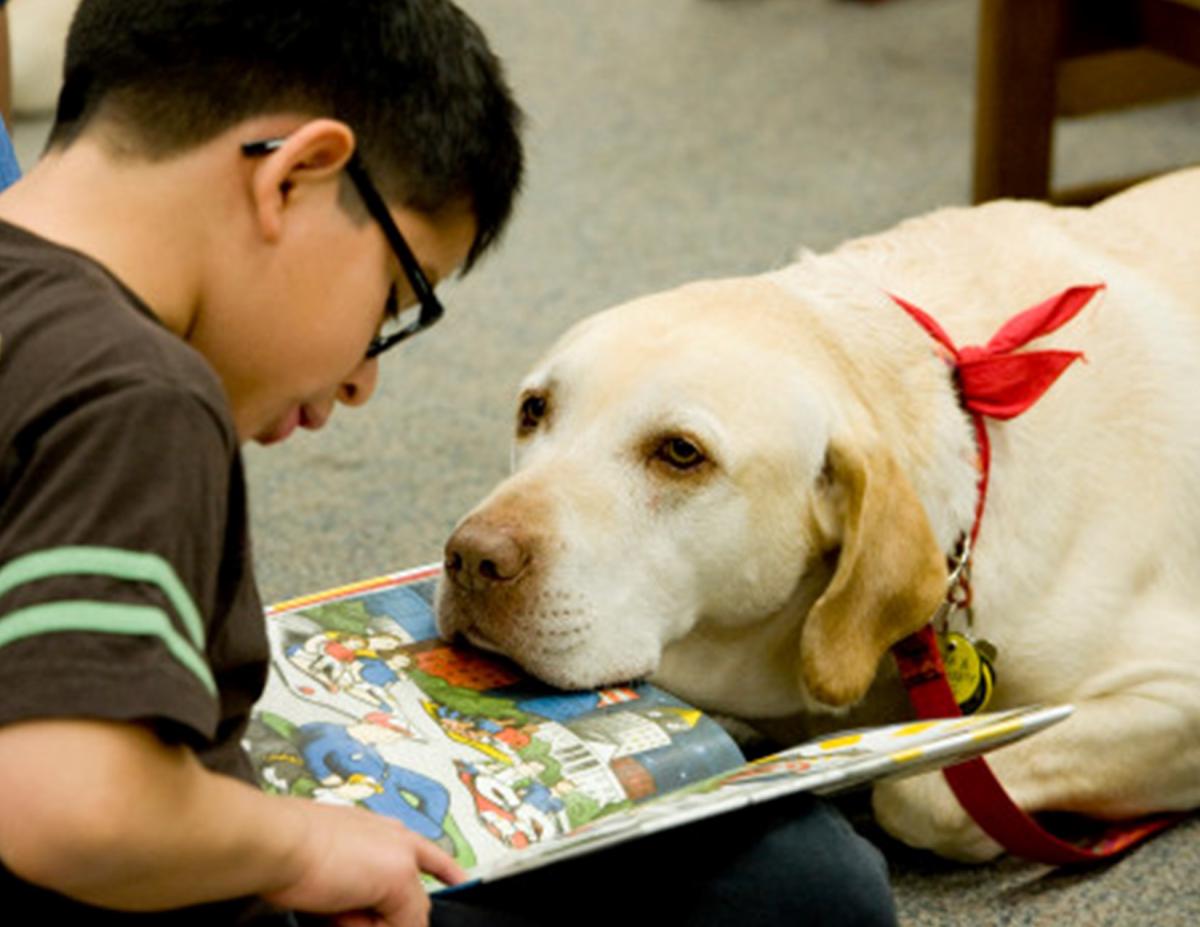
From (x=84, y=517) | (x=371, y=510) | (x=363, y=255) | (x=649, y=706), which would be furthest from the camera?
(x=371, y=510)

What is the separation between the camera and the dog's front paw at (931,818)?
1429mm

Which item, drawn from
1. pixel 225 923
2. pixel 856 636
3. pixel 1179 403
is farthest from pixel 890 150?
pixel 225 923

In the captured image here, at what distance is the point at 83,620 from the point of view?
2.63ft

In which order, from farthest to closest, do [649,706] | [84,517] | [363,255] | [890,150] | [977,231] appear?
[890,150], [977,231], [649,706], [363,255], [84,517]

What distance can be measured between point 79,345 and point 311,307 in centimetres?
16

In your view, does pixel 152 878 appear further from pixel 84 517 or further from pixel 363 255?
pixel 363 255

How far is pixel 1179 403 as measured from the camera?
1.52 meters

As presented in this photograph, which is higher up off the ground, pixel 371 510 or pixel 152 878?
pixel 152 878

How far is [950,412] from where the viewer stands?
1.44 m

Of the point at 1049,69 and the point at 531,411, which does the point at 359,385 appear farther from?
the point at 1049,69

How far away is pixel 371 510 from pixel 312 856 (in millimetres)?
1206

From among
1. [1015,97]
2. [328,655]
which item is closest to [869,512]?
[328,655]

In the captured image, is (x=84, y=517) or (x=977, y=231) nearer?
(x=84, y=517)

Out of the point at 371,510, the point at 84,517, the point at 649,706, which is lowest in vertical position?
the point at 371,510
